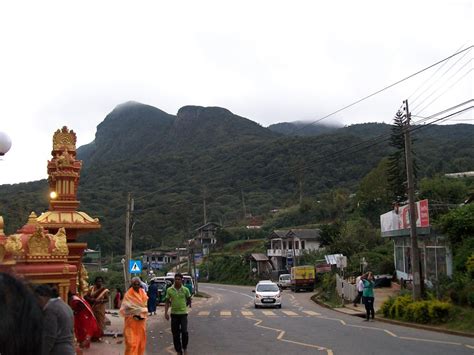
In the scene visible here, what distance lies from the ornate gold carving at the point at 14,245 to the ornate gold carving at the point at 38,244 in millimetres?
185

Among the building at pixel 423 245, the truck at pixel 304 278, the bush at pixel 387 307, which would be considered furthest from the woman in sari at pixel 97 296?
the truck at pixel 304 278

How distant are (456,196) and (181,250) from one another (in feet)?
179

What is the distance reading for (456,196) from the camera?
5091cm

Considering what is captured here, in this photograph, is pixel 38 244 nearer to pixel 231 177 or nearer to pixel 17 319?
pixel 17 319

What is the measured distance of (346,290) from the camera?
31.4 meters

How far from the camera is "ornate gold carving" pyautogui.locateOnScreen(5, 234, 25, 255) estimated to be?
901cm

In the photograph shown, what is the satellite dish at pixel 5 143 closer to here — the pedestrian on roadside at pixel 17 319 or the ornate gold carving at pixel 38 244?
the ornate gold carving at pixel 38 244

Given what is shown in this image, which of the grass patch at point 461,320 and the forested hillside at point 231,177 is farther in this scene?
the forested hillside at point 231,177

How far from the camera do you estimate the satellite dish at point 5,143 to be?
28.6ft

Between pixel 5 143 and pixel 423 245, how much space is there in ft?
79.2

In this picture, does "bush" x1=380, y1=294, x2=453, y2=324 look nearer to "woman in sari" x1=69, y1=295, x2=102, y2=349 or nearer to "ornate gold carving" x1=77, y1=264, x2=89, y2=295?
"ornate gold carving" x1=77, y1=264, x2=89, y2=295

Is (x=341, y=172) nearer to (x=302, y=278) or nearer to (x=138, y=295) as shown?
(x=302, y=278)

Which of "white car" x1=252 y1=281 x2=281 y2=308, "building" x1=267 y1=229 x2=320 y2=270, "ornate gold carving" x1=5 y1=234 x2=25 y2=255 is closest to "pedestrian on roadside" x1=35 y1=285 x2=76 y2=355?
"ornate gold carving" x1=5 y1=234 x2=25 y2=255

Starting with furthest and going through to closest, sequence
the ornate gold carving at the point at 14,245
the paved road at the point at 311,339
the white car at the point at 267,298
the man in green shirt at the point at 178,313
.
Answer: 1. the white car at the point at 267,298
2. the paved road at the point at 311,339
3. the man in green shirt at the point at 178,313
4. the ornate gold carving at the point at 14,245
